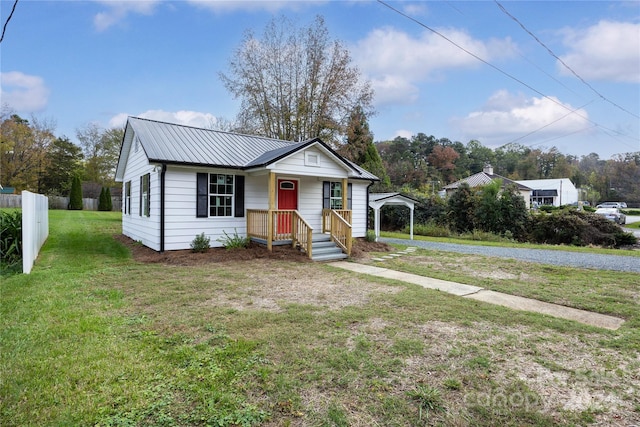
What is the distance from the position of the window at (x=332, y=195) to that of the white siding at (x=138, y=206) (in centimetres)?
577

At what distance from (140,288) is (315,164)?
643 cm

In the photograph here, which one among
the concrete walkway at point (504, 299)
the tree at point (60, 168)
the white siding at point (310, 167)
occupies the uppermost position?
the tree at point (60, 168)

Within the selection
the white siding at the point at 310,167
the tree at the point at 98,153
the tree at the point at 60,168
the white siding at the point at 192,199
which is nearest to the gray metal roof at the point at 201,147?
the white siding at the point at 310,167

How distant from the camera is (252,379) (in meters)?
2.94

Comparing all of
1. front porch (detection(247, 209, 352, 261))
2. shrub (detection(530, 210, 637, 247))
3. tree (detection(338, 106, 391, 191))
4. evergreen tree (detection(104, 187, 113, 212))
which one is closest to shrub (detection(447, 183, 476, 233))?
shrub (detection(530, 210, 637, 247))

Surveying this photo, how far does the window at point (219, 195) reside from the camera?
1035cm

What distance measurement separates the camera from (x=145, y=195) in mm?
11273

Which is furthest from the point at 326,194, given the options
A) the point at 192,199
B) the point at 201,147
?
the point at 192,199

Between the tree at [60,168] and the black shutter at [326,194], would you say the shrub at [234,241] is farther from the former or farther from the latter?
the tree at [60,168]

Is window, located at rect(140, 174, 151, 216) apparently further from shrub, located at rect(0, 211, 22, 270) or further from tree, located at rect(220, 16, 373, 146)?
tree, located at rect(220, 16, 373, 146)

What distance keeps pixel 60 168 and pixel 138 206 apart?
33.0 meters

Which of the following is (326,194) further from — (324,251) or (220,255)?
(220,255)

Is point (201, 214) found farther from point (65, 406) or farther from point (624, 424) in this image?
point (624, 424)

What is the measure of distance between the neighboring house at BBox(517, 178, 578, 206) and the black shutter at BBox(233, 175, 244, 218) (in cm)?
4743
